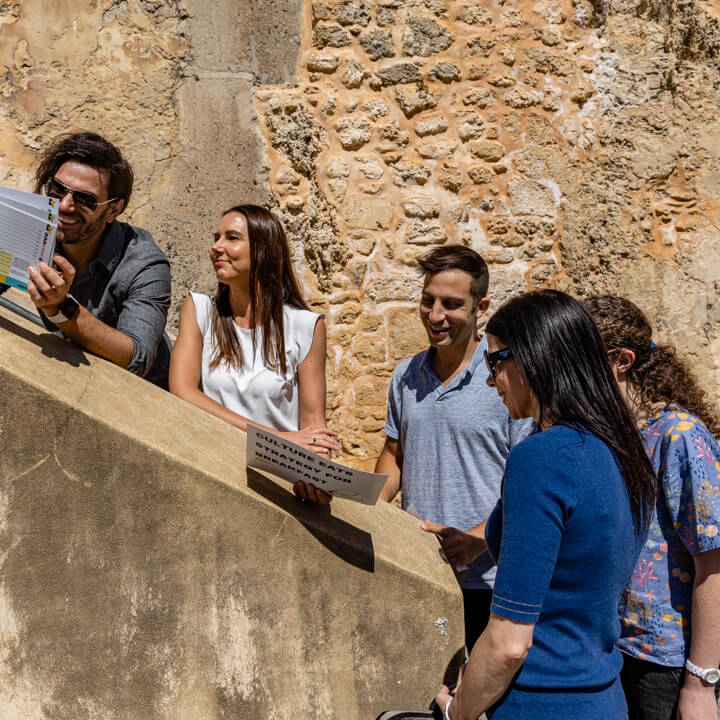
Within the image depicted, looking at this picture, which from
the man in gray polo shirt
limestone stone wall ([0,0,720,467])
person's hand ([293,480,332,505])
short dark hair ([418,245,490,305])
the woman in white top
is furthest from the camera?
limestone stone wall ([0,0,720,467])

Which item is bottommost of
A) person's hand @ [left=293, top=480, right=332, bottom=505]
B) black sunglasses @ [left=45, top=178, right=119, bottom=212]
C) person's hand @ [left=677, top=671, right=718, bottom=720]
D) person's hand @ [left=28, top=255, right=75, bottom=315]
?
person's hand @ [left=677, top=671, right=718, bottom=720]

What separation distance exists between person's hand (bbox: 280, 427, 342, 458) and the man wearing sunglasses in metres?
A: 0.51

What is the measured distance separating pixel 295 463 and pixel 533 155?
11.7 feet

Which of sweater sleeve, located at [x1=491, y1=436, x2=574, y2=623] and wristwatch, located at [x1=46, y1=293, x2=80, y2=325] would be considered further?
wristwatch, located at [x1=46, y1=293, x2=80, y2=325]

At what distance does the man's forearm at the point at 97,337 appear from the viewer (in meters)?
1.87

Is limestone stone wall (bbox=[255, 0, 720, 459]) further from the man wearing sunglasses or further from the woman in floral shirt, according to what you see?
the woman in floral shirt

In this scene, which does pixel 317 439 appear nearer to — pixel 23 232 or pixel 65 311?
pixel 65 311

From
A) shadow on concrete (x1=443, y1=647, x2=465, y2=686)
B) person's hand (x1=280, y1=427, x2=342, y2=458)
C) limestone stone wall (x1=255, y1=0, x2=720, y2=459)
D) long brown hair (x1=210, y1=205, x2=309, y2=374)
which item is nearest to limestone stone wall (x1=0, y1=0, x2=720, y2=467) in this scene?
limestone stone wall (x1=255, y1=0, x2=720, y2=459)

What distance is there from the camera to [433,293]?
2818 millimetres

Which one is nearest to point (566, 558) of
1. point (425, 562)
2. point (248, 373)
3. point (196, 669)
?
point (425, 562)

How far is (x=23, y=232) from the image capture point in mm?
1738

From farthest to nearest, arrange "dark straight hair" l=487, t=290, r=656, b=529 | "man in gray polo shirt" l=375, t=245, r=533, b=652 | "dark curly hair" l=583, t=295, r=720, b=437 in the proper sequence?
1. "man in gray polo shirt" l=375, t=245, r=533, b=652
2. "dark curly hair" l=583, t=295, r=720, b=437
3. "dark straight hair" l=487, t=290, r=656, b=529

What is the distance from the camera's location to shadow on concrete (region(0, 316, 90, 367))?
1751 millimetres

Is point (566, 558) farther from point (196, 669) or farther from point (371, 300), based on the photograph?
point (371, 300)
